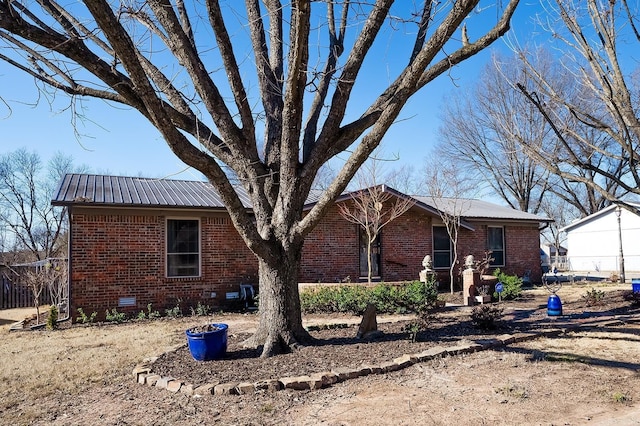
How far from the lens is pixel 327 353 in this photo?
5832 millimetres

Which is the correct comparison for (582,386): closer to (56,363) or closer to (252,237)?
(252,237)

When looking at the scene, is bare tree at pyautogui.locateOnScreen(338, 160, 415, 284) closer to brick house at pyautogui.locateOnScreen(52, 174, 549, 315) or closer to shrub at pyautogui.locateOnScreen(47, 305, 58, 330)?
brick house at pyautogui.locateOnScreen(52, 174, 549, 315)

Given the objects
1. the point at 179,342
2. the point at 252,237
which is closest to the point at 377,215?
the point at 179,342

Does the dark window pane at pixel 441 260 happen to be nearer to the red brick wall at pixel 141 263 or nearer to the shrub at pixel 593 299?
the shrub at pixel 593 299

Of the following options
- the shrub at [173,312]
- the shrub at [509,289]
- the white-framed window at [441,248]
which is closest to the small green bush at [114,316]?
the shrub at [173,312]

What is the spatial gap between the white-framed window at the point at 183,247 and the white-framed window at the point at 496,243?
37.0ft

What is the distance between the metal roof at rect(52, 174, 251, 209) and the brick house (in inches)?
0.9

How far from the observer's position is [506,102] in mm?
23859

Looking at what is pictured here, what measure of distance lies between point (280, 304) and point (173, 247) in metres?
6.69

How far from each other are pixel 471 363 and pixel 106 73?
17.5 feet

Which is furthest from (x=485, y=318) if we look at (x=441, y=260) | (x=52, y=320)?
(x=441, y=260)

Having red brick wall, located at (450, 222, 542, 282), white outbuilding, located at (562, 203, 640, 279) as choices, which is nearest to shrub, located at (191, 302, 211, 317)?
red brick wall, located at (450, 222, 542, 282)

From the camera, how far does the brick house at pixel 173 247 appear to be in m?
10.8

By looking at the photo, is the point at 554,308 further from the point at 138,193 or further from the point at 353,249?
the point at 138,193
